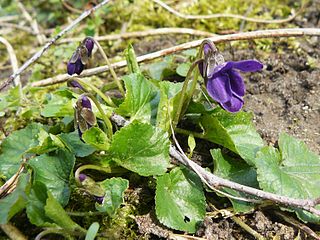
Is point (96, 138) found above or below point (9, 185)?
above

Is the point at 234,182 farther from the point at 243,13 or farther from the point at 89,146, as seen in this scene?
the point at 243,13

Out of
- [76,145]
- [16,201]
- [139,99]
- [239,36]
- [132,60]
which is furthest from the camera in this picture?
[239,36]

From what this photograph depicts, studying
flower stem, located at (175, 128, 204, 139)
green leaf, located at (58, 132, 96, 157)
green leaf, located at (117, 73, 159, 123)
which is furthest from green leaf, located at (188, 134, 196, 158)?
green leaf, located at (58, 132, 96, 157)

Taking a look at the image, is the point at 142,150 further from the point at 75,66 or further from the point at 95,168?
the point at 75,66

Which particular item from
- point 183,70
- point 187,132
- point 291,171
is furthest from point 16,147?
point 291,171

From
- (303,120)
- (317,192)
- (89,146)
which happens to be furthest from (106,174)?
(303,120)

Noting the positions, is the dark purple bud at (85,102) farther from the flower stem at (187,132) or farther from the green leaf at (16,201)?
the flower stem at (187,132)

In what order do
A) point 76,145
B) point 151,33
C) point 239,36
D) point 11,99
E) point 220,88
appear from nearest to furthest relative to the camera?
point 220,88 → point 76,145 → point 11,99 → point 239,36 → point 151,33
